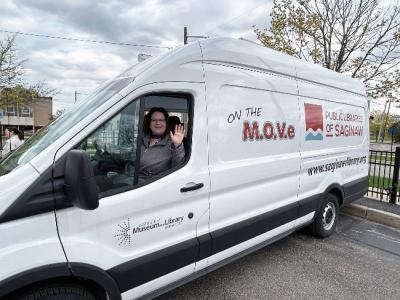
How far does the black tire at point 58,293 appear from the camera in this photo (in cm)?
186

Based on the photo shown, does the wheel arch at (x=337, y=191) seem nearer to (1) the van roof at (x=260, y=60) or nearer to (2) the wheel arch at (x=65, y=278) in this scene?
(1) the van roof at (x=260, y=60)

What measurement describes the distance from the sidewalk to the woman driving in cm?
453

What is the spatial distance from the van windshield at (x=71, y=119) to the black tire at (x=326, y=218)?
10.8 feet

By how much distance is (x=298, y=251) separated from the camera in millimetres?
4234

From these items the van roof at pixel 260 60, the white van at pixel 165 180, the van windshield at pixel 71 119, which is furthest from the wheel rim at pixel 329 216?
the van windshield at pixel 71 119

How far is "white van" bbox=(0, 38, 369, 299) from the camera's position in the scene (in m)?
1.85

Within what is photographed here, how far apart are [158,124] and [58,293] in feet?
4.60

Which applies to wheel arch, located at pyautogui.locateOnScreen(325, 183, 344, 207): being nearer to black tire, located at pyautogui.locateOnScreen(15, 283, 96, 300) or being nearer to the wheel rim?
the wheel rim

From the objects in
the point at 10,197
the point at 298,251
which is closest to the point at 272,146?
the point at 298,251

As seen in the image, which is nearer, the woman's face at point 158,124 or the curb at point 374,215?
the woman's face at point 158,124

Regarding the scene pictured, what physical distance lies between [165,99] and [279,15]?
10485mm

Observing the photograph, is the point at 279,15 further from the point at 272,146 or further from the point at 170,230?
the point at 170,230

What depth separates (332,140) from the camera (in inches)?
177

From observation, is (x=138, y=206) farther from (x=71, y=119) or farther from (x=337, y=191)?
(x=337, y=191)
